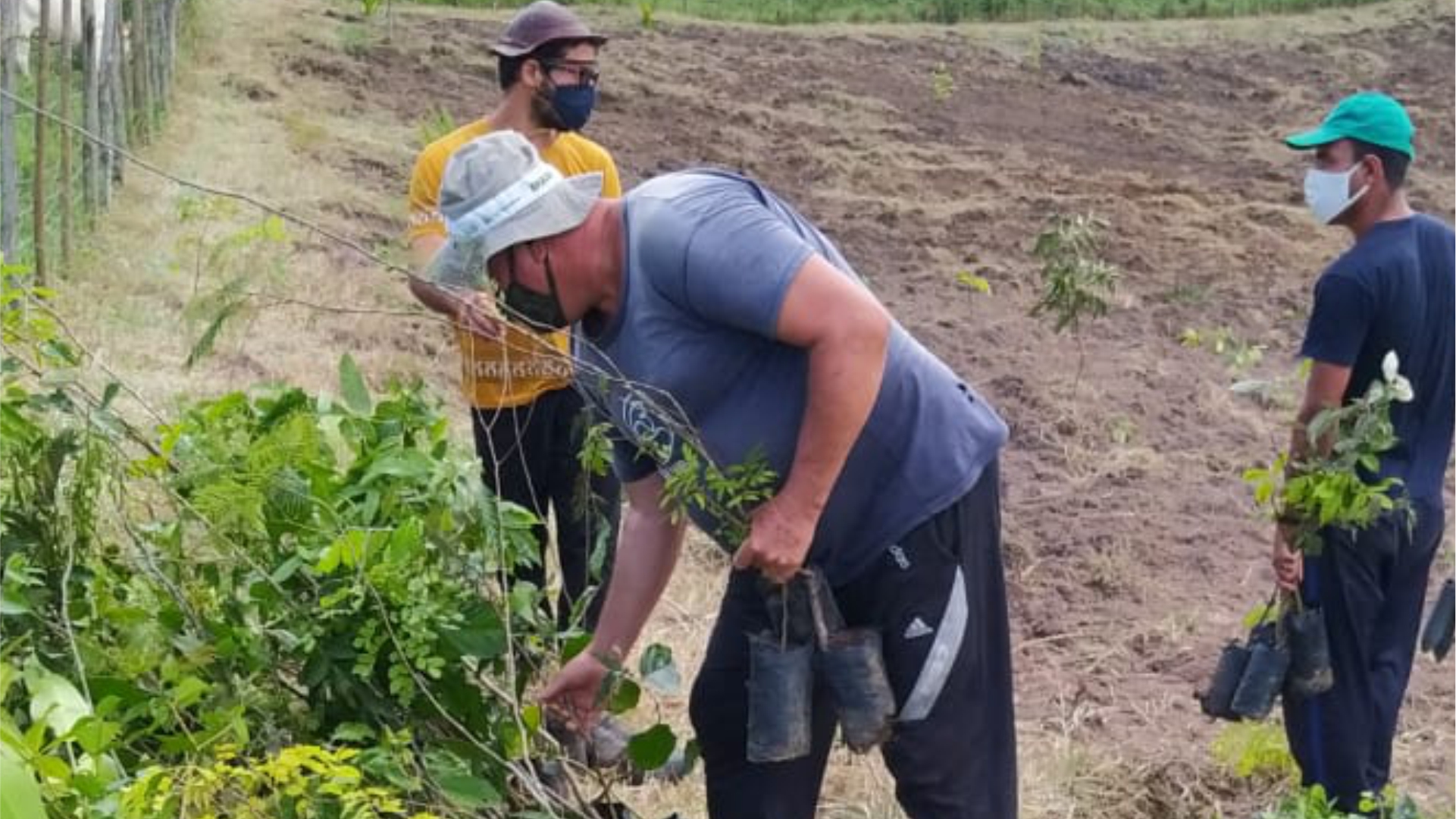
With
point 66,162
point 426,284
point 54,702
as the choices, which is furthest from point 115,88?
point 54,702

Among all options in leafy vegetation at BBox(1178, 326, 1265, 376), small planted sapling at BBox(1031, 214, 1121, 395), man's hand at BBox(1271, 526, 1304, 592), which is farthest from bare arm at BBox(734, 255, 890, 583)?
leafy vegetation at BBox(1178, 326, 1265, 376)

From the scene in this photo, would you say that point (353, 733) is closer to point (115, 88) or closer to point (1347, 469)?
point (1347, 469)

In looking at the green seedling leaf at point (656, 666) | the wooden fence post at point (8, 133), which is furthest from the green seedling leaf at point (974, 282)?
the green seedling leaf at point (656, 666)

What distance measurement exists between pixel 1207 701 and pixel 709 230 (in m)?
2.03

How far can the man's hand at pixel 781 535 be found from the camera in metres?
2.89

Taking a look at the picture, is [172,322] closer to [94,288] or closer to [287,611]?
[94,288]

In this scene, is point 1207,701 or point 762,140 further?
point 762,140

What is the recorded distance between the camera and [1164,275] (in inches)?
416

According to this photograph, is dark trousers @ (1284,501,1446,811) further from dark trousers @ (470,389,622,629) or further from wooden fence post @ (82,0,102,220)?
wooden fence post @ (82,0,102,220)

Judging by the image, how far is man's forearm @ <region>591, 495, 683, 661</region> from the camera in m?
3.22

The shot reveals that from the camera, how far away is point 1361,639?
4.07 m

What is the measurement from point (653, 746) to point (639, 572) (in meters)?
0.33

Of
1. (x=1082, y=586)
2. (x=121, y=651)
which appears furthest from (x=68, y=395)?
(x=1082, y=586)

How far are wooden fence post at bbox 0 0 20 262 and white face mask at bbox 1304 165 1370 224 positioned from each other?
15.0ft
